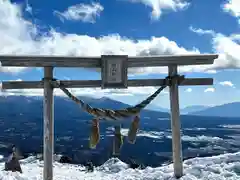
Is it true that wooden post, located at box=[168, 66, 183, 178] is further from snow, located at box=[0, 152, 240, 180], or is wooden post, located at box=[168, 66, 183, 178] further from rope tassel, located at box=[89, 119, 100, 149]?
rope tassel, located at box=[89, 119, 100, 149]

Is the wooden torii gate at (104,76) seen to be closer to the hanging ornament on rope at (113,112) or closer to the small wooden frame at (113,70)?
the small wooden frame at (113,70)

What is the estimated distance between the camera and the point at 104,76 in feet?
20.9

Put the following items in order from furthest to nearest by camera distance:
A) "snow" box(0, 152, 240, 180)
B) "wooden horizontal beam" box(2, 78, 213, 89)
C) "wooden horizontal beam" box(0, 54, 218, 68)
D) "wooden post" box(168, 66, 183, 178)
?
"snow" box(0, 152, 240, 180) → "wooden post" box(168, 66, 183, 178) → "wooden horizontal beam" box(2, 78, 213, 89) → "wooden horizontal beam" box(0, 54, 218, 68)

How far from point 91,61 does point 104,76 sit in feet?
1.25

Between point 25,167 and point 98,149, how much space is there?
18.7 metres

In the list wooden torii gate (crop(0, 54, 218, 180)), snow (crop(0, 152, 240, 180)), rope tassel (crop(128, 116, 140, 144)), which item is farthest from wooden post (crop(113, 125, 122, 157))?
snow (crop(0, 152, 240, 180))

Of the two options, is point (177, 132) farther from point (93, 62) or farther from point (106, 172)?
point (106, 172)

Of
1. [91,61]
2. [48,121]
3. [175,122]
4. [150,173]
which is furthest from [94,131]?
[150,173]

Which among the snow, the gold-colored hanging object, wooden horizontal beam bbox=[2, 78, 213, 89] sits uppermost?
wooden horizontal beam bbox=[2, 78, 213, 89]

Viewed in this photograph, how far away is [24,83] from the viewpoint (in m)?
6.59

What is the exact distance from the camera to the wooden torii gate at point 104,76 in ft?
20.7

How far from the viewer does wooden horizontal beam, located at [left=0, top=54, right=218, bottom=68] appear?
6164mm

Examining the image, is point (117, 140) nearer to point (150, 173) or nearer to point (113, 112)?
point (113, 112)

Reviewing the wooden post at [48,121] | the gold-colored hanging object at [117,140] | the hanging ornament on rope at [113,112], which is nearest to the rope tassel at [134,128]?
the hanging ornament on rope at [113,112]
